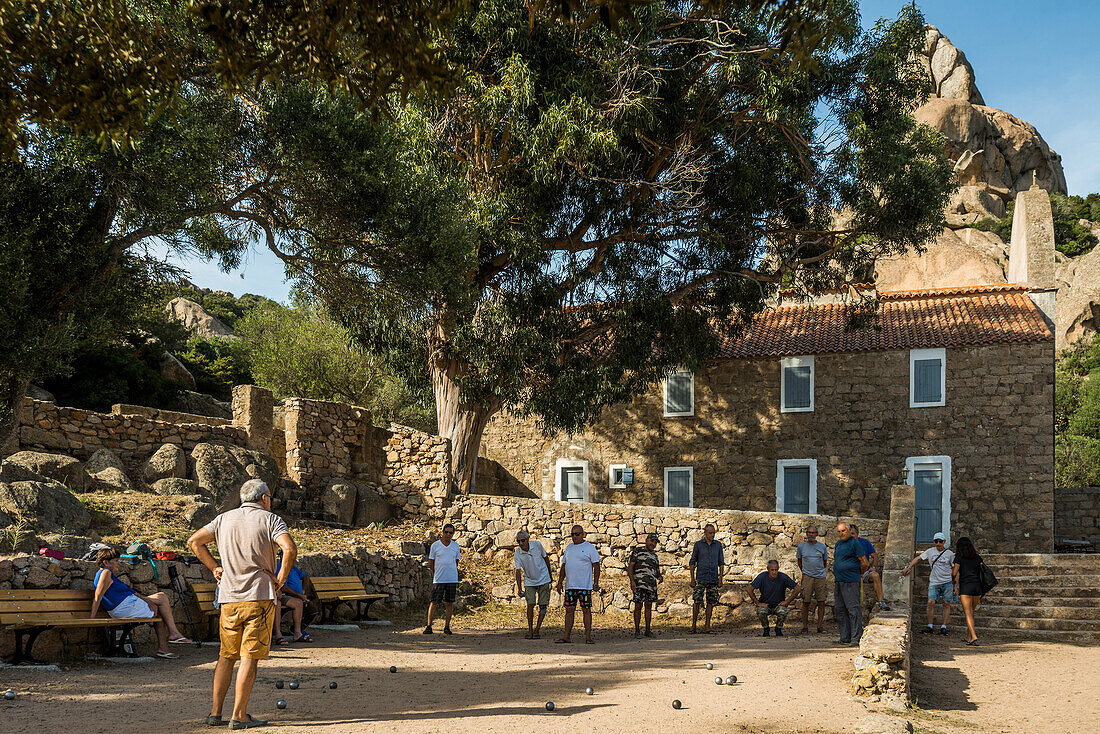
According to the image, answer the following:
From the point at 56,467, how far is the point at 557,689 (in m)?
9.11

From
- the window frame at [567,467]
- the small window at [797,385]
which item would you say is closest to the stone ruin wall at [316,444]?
the window frame at [567,467]

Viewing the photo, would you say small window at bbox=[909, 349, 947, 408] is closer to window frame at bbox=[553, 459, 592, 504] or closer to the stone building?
the stone building

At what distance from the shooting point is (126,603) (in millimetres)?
8555

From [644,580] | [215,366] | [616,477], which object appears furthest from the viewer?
[215,366]

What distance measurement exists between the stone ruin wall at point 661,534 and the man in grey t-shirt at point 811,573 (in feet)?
4.49

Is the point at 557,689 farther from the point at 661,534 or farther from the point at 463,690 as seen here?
the point at 661,534

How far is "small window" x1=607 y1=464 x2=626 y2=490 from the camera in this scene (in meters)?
22.6

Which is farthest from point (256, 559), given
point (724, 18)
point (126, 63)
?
point (724, 18)

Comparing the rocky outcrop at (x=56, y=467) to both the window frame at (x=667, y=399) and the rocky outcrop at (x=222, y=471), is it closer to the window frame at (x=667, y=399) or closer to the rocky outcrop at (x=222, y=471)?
the rocky outcrop at (x=222, y=471)

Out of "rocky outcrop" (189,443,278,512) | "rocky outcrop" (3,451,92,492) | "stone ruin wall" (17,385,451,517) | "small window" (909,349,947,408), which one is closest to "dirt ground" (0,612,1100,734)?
"rocky outcrop" (189,443,278,512)

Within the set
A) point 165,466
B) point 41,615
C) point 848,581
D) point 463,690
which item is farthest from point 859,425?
point 41,615

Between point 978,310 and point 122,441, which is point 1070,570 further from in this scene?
point 122,441

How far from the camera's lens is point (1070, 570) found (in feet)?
48.6

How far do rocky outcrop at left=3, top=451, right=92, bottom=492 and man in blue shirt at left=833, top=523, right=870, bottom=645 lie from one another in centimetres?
1088
